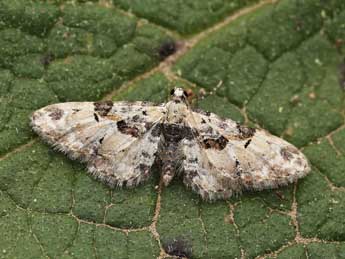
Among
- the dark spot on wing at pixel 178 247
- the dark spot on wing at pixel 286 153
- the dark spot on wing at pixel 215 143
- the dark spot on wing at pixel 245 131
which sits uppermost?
the dark spot on wing at pixel 245 131

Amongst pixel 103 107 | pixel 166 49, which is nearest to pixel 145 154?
pixel 103 107

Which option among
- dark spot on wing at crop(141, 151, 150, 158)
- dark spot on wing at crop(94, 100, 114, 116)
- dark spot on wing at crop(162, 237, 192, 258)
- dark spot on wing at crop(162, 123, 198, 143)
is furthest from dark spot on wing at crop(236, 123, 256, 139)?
dark spot on wing at crop(94, 100, 114, 116)

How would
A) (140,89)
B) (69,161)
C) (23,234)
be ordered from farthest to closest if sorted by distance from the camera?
1. (140,89)
2. (69,161)
3. (23,234)

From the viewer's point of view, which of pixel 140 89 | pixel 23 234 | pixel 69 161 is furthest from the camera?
pixel 140 89

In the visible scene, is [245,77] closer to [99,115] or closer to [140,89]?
[140,89]

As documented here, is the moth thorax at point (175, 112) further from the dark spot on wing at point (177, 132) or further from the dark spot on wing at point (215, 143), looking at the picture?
the dark spot on wing at point (215, 143)

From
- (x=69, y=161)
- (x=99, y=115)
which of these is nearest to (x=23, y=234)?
(x=69, y=161)

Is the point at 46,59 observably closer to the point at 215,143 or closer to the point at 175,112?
the point at 175,112

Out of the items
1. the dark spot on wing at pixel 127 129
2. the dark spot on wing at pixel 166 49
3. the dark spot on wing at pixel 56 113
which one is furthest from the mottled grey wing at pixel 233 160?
the dark spot on wing at pixel 56 113
